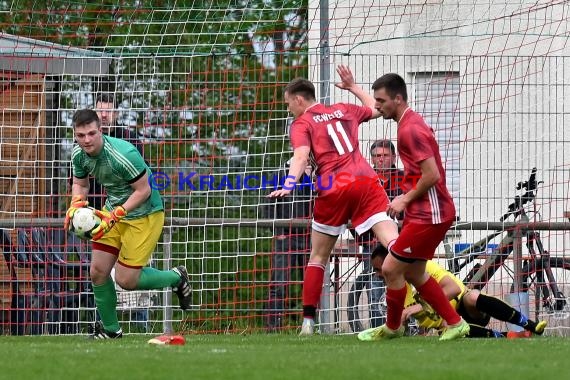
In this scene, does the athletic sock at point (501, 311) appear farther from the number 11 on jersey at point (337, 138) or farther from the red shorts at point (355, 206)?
the number 11 on jersey at point (337, 138)

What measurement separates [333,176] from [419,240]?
6.24ft

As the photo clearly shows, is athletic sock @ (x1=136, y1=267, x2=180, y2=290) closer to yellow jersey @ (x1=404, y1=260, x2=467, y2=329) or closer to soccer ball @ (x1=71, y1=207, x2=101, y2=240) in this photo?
soccer ball @ (x1=71, y1=207, x2=101, y2=240)

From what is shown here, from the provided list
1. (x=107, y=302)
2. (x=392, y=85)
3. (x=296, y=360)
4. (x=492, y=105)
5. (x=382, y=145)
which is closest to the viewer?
(x=296, y=360)

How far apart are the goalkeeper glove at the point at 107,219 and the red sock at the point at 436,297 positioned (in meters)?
2.51

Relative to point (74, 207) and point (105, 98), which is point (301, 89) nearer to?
point (74, 207)

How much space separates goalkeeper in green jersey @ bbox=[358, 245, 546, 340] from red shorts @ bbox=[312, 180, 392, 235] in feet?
0.90

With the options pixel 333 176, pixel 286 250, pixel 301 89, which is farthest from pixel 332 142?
pixel 286 250

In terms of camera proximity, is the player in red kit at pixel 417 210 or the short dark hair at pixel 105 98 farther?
the short dark hair at pixel 105 98

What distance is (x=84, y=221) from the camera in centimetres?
1074

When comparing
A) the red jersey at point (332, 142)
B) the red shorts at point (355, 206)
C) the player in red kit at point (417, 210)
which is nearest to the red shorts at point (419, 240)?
the player in red kit at point (417, 210)

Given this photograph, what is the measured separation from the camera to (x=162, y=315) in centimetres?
1423

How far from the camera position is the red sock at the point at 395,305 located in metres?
10.3

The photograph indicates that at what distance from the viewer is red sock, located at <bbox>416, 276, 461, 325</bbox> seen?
404 inches

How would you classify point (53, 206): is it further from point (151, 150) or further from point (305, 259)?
point (305, 259)
